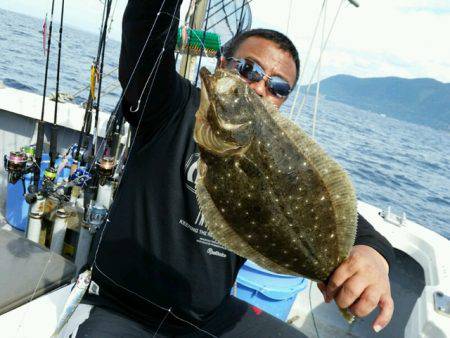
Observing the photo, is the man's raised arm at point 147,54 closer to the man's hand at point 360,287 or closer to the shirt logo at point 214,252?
the shirt logo at point 214,252

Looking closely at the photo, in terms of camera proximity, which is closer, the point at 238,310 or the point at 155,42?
the point at 155,42

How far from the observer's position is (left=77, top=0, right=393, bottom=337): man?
208 cm

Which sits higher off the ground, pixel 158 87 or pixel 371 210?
pixel 158 87

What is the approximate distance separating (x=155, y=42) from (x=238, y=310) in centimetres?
180

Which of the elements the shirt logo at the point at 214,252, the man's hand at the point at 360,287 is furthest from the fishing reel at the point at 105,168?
the man's hand at the point at 360,287

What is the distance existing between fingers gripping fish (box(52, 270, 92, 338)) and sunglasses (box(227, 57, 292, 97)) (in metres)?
1.38

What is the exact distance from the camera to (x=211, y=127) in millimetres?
1496

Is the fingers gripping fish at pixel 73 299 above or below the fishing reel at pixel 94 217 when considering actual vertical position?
above

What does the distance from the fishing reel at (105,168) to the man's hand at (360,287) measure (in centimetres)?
237

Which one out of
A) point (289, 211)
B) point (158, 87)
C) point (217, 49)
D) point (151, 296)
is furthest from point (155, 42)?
point (217, 49)

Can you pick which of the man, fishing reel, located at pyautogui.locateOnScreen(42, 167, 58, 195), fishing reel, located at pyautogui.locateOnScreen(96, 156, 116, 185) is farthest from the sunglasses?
fishing reel, located at pyautogui.locateOnScreen(42, 167, 58, 195)

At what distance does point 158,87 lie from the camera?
2.01 metres

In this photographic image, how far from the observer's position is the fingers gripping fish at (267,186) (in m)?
1.48

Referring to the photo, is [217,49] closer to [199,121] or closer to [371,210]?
[371,210]
